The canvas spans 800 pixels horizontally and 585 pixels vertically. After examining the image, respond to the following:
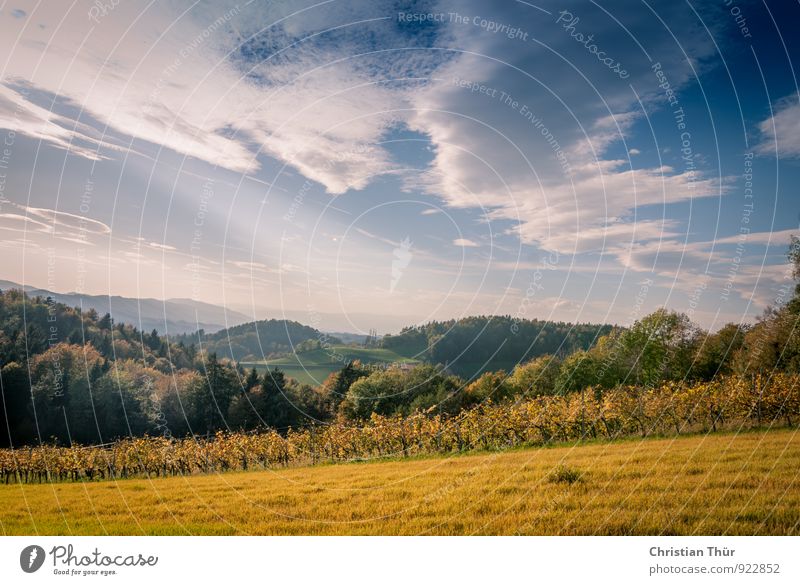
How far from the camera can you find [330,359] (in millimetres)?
10844

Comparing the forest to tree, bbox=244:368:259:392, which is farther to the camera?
tree, bbox=244:368:259:392

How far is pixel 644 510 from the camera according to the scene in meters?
6.46

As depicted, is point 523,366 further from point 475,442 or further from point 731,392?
point 731,392

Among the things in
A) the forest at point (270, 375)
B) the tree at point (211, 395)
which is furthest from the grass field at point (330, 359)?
the tree at point (211, 395)

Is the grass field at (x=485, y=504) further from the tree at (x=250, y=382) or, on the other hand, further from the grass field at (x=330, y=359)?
the tree at (x=250, y=382)

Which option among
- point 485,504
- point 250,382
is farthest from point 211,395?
point 485,504

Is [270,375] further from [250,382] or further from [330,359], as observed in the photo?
[330,359]

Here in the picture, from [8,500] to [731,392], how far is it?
21.4 metres

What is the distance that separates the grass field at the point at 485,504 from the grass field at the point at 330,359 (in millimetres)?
2653

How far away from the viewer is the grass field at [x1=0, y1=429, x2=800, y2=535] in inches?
250

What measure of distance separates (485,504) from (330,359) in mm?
5295

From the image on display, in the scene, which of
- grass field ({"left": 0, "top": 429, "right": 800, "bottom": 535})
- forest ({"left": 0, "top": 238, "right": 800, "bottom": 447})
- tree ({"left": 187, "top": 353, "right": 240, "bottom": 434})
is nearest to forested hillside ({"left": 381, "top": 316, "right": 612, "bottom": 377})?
forest ({"left": 0, "top": 238, "right": 800, "bottom": 447})

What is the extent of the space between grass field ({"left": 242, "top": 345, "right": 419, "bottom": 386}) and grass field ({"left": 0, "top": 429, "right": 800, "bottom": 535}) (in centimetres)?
265

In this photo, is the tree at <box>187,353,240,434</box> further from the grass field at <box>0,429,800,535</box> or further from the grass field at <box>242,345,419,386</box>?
the grass field at <box>0,429,800,535</box>
